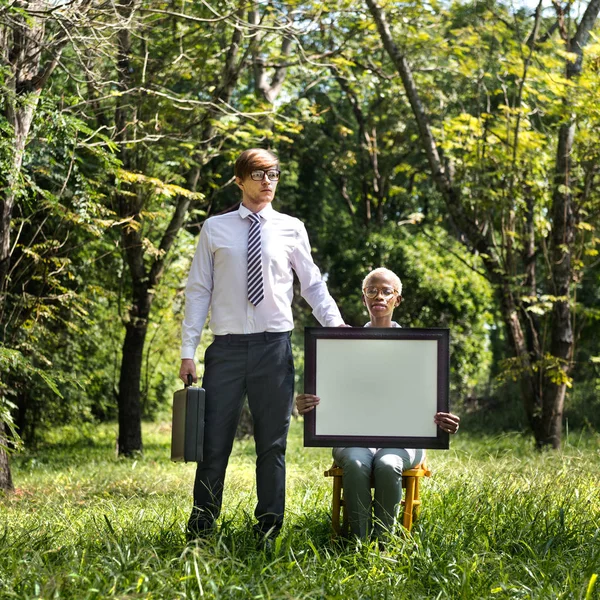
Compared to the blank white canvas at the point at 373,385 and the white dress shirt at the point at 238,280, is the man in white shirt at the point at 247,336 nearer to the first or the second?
the white dress shirt at the point at 238,280

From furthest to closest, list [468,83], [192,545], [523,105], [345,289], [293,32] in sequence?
[345,289]
[468,83]
[523,105]
[293,32]
[192,545]

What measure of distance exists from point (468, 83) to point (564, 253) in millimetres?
5665

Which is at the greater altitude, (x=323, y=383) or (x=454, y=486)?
(x=323, y=383)

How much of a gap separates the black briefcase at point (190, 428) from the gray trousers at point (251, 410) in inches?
6.8

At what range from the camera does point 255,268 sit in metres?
4.77

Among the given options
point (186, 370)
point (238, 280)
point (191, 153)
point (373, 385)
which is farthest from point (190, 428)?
point (191, 153)

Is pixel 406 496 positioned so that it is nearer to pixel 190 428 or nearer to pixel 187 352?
pixel 190 428

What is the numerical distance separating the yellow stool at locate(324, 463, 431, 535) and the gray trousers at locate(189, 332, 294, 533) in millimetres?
302

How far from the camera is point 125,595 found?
3.50 metres

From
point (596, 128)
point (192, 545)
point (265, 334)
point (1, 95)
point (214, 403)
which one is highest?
point (596, 128)

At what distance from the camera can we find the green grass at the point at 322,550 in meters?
3.85

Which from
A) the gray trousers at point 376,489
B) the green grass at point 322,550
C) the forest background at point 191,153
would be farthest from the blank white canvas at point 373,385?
the forest background at point 191,153

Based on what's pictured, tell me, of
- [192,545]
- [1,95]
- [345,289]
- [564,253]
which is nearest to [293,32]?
[1,95]

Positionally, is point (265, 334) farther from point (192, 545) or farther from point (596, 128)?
point (596, 128)
